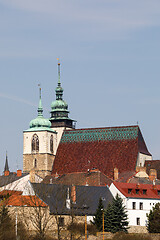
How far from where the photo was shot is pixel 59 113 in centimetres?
14875

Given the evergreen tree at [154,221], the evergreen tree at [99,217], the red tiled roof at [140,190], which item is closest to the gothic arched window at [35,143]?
the red tiled roof at [140,190]

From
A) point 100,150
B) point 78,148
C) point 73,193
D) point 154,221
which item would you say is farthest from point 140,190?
point 78,148

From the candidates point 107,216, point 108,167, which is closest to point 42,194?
point 107,216

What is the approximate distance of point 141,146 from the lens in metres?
134

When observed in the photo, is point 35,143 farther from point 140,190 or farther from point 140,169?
point 140,190

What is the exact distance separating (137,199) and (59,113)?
2196 inches

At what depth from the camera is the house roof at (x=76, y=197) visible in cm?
8731

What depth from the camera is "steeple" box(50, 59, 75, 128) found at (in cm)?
14675

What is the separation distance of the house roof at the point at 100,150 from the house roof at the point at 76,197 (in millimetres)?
31974

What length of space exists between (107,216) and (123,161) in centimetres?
4560

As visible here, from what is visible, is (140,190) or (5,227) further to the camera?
(140,190)

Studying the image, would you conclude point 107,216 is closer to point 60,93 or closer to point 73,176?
point 73,176

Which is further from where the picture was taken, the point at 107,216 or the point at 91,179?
the point at 91,179

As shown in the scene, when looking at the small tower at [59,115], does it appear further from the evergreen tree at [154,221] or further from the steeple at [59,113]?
the evergreen tree at [154,221]
